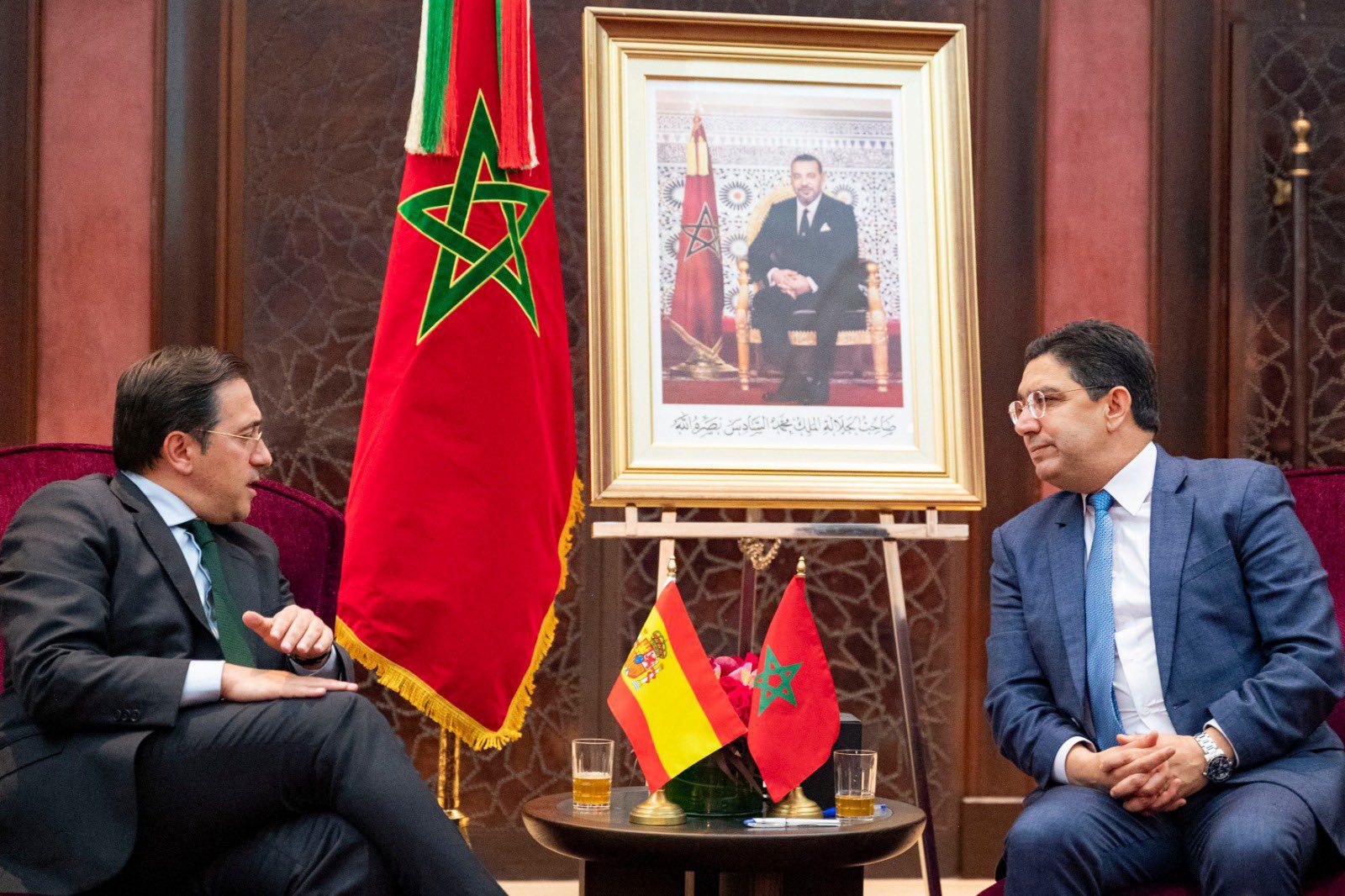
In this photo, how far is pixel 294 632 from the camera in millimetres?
2123

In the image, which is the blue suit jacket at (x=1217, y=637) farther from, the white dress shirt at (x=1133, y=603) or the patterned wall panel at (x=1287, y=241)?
the patterned wall panel at (x=1287, y=241)

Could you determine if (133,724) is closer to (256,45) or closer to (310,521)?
(310,521)

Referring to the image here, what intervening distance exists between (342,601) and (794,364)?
3.22ft

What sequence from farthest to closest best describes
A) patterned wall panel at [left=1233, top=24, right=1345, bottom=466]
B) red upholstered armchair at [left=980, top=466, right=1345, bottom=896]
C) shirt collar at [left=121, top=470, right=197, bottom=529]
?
patterned wall panel at [left=1233, top=24, right=1345, bottom=466], red upholstered armchair at [left=980, top=466, right=1345, bottom=896], shirt collar at [left=121, top=470, right=197, bottom=529]

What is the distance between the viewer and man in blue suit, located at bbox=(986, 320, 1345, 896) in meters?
2.04

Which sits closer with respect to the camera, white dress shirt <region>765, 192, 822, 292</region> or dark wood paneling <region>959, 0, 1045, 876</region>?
white dress shirt <region>765, 192, 822, 292</region>

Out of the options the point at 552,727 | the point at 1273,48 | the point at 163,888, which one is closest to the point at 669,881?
the point at 163,888

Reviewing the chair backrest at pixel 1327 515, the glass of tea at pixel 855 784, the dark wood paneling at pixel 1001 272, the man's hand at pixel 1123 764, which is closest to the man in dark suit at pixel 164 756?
the glass of tea at pixel 855 784

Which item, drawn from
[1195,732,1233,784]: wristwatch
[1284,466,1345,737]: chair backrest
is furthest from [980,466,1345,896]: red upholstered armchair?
[1195,732,1233,784]: wristwatch

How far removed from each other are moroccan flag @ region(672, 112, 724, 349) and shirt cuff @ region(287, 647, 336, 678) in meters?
0.90

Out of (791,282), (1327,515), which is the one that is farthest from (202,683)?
(1327,515)

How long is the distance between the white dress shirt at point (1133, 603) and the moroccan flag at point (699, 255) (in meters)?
0.77

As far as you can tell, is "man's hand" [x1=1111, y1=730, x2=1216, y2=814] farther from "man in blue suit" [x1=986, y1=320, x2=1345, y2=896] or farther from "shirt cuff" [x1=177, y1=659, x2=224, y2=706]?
"shirt cuff" [x1=177, y1=659, x2=224, y2=706]

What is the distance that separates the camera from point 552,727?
3.48 metres
